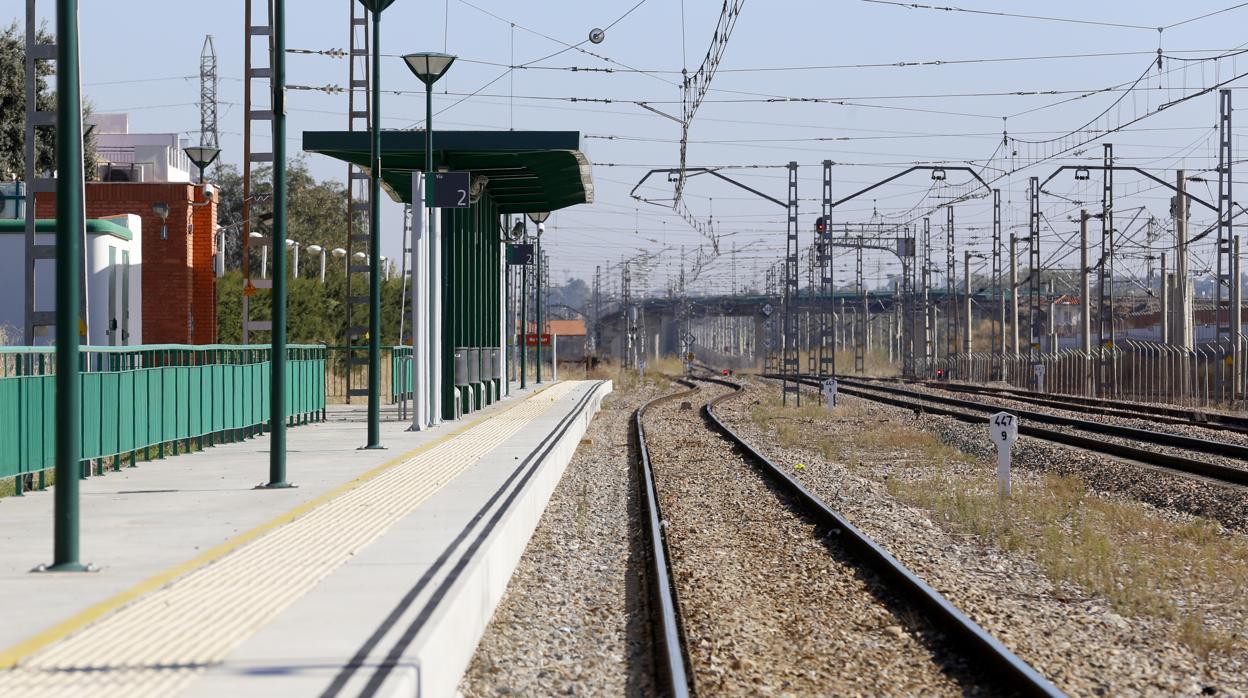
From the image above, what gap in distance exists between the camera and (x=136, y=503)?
13578 millimetres

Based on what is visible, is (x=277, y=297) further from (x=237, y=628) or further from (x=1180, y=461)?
(x=1180, y=461)

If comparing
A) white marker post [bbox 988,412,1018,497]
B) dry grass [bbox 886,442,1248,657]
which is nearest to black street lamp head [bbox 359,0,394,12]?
dry grass [bbox 886,442,1248,657]

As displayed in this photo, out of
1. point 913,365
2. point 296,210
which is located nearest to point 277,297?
point 913,365

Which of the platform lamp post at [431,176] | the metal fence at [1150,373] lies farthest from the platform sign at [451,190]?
the metal fence at [1150,373]

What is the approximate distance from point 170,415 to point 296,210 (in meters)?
76.9

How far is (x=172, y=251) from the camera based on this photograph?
41.1m

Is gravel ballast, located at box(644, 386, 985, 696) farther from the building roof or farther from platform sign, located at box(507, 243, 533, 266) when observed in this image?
platform sign, located at box(507, 243, 533, 266)

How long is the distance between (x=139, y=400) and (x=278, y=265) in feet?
10.3

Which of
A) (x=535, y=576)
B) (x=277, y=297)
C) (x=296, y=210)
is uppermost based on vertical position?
(x=296, y=210)

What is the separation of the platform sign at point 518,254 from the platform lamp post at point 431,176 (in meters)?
17.8

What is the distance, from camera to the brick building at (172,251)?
3928cm

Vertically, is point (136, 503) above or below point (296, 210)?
below

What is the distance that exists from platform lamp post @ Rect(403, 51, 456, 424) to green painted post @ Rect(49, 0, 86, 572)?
43.2 ft

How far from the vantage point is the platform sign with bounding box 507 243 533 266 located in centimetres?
4478
